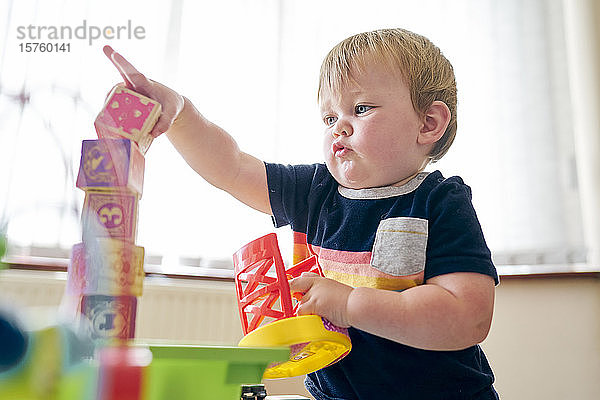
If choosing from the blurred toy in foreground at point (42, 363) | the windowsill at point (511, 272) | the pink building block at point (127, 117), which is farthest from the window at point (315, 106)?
the blurred toy in foreground at point (42, 363)

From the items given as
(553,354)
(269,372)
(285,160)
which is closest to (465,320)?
(269,372)

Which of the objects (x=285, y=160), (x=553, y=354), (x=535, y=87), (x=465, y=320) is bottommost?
(x=553, y=354)

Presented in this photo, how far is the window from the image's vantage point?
146 centimetres

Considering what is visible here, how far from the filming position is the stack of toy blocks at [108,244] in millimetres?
284

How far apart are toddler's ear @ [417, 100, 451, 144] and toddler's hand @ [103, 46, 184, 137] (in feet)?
1.07

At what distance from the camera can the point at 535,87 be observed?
5.34 feet

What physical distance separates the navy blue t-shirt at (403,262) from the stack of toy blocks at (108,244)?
1.27 feet

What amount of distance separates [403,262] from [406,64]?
0.85 ft

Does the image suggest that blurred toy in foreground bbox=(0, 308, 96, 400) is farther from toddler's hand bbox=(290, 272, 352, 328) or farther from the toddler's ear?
the toddler's ear

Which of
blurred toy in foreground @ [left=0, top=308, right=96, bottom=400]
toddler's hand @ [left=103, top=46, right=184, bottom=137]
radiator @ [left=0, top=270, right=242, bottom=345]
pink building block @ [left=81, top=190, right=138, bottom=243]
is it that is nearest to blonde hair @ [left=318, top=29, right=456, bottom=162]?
toddler's hand @ [left=103, top=46, right=184, bottom=137]

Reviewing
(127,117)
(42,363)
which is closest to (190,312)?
(127,117)

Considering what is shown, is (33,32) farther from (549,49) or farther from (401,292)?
(549,49)

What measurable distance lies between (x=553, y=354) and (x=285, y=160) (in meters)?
0.84

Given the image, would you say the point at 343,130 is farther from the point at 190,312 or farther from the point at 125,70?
the point at 190,312
